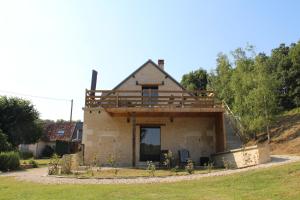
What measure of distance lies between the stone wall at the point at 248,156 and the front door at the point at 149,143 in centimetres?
528

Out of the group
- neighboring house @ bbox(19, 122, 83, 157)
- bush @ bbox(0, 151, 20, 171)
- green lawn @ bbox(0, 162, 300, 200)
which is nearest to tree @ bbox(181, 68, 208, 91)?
neighboring house @ bbox(19, 122, 83, 157)

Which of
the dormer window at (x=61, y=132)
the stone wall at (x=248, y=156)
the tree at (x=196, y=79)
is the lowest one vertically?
the stone wall at (x=248, y=156)

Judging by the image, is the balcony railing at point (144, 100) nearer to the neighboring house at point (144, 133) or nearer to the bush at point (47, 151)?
the neighboring house at point (144, 133)

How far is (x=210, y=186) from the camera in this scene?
1027cm

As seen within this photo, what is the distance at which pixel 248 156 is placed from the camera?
47.2 feet

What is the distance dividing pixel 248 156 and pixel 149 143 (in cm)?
769

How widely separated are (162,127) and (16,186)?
34.7 feet

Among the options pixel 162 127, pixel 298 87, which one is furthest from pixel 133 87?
pixel 298 87

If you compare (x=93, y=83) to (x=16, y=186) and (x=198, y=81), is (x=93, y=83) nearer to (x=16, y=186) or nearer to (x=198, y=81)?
(x=16, y=186)

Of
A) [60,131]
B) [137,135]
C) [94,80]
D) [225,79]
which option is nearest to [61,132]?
[60,131]

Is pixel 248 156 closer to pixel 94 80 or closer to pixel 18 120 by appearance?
pixel 94 80

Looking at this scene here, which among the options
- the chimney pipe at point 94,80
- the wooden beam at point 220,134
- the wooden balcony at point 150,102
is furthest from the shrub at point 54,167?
the wooden beam at point 220,134

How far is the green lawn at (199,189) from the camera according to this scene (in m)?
8.68

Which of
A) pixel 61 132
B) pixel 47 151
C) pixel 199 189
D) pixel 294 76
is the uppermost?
pixel 294 76
